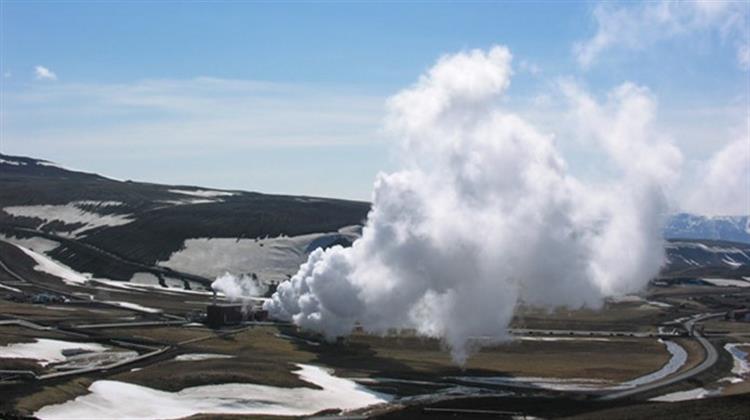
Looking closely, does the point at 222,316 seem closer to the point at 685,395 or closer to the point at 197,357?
the point at 197,357

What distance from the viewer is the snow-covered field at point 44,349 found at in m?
119

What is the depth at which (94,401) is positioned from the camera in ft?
307

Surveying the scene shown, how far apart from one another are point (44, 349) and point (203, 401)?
130 ft

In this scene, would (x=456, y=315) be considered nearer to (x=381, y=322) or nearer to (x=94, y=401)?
(x=381, y=322)

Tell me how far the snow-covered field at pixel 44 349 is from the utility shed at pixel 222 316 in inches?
1629

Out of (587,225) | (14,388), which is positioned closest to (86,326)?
(14,388)

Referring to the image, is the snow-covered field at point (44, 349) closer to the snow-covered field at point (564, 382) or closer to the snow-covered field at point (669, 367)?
the snow-covered field at point (564, 382)

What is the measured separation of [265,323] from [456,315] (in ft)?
211

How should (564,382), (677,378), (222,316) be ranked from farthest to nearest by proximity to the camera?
(222,316)
(677,378)
(564,382)

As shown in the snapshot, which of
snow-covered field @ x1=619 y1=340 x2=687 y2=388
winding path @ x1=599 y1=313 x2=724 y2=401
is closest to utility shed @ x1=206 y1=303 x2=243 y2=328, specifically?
snow-covered field @ x1=619 y1=340 x2=687 y2=388

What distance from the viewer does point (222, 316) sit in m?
178

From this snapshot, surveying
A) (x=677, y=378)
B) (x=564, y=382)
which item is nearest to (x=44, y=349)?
(x=564, y=382)

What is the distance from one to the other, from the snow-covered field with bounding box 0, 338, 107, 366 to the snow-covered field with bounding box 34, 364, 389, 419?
2143cm

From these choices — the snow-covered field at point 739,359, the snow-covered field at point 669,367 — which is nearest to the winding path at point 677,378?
the snow-covered field at point 669,367
